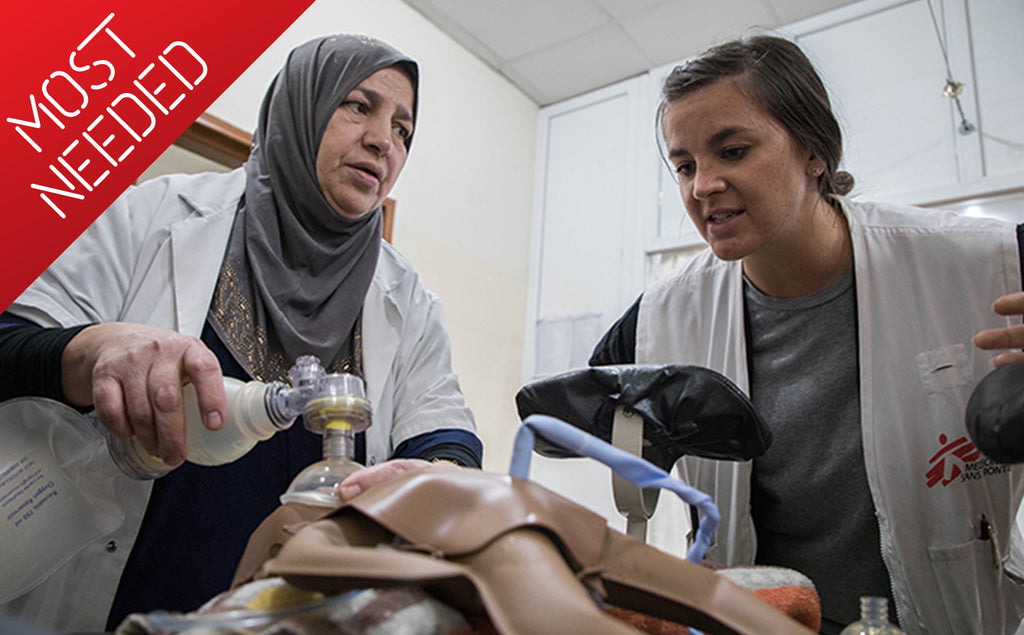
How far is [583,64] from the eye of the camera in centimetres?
339

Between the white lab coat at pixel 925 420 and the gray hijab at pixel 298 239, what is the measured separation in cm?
60

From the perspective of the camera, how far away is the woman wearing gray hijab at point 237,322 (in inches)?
24.7

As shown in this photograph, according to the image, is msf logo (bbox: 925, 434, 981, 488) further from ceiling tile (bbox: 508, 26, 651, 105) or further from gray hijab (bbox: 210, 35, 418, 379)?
ceiling tile (bbox: 508, 26, 651, 105)

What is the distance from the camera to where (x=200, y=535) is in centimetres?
84

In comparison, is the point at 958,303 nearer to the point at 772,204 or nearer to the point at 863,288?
the point at 863,288

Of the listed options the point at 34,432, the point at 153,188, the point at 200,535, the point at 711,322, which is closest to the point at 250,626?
the point at 34,432

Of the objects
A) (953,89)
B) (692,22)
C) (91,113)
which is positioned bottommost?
(91,113)

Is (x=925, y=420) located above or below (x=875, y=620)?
above

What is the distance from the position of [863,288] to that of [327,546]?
0.93 metres

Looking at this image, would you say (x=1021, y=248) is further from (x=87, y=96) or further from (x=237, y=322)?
(x=87, y=96)

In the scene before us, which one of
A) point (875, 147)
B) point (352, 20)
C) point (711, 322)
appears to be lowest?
point (711, 322)

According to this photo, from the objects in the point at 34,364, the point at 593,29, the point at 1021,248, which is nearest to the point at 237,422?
the point at 34,364

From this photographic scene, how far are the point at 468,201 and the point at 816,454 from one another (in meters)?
2.42

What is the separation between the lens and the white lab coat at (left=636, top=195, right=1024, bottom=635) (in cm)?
90
